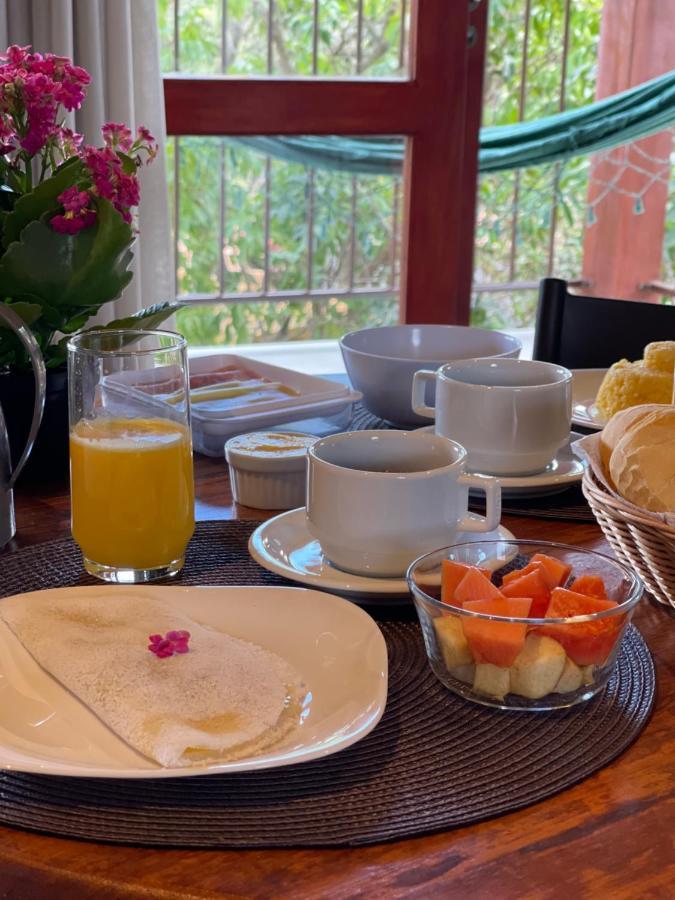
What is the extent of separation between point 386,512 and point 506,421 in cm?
29

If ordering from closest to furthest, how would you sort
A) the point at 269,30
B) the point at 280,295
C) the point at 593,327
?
the point at 593,327, the point at 269,30, the point at 280,295

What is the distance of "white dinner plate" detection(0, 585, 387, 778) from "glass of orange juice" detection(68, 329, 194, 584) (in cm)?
9

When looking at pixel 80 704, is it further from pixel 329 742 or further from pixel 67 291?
pixel 67 291

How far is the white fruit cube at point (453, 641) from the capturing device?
72 cm

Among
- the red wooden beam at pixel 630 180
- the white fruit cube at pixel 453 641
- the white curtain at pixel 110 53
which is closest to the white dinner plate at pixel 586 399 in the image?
the white fruit cube at pixel 453 641

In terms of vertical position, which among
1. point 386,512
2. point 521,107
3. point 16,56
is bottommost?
point 386,512

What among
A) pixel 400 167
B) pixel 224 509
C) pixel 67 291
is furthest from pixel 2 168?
pixel 400 167

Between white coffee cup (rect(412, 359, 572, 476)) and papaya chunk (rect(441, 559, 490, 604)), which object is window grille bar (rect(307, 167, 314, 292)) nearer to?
white coffee cup (rect(412, 359, 572, 476))

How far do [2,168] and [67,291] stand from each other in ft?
0.47

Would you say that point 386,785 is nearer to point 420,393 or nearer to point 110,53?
point 420,393

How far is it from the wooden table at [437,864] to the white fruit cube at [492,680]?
0.30ft

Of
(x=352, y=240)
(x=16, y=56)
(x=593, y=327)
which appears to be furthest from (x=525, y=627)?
(x=352, y=240)

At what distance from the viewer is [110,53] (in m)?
2.48

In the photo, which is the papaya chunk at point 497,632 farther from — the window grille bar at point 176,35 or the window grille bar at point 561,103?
the window grille bar at point 561,103
